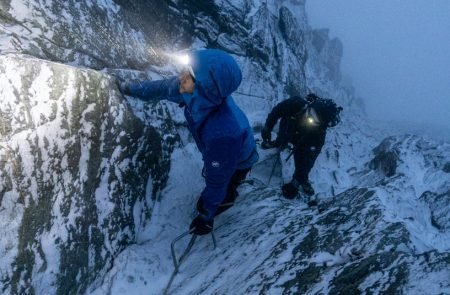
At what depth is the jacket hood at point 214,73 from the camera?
3848 millimetres

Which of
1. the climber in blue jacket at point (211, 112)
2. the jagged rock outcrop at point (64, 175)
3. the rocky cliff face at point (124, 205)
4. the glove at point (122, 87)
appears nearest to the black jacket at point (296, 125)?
the rocky cliff face at point (124, 205)

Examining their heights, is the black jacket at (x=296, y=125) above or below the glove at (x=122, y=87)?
below

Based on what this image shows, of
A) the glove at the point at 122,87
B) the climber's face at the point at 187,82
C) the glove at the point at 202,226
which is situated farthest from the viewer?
the glove at the point at 122,87

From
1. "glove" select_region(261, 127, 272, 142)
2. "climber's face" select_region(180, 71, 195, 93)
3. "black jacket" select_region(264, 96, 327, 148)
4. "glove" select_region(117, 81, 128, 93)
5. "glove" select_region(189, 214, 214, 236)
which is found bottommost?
"glove" select_region(189, 214, 214, 236)

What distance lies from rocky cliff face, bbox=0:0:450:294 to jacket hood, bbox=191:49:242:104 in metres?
1.32

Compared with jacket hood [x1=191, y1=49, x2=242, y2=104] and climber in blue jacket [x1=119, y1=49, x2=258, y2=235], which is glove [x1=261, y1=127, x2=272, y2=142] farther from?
jacket hood [x1=191, y1=49, x2=242, y2=104]

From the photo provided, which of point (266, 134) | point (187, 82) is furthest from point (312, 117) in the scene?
point (187, 82)

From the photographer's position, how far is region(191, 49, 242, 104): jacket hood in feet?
12.6

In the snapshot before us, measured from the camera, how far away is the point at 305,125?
7.38m

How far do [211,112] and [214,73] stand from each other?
53cm

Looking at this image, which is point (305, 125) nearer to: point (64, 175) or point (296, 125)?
point (296, 125)

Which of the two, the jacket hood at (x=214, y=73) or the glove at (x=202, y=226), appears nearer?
the jacket hood at (x=214, y=73)

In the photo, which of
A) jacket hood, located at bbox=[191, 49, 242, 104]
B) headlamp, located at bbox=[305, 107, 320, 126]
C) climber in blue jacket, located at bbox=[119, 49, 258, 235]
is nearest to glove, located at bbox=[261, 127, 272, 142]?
headlamp, located at bbox=[305, 107, 320, 126]

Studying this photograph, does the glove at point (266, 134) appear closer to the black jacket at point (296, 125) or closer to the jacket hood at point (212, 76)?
the black jacket at point (296, 125)
